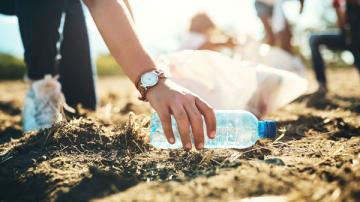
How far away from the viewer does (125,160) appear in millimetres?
1759

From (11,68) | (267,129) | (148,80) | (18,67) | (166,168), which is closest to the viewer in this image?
(148,80)

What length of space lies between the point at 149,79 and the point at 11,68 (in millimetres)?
12946

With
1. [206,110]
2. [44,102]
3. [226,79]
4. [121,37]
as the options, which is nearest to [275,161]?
[206,110]

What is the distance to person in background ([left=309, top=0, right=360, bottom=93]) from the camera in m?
4.49

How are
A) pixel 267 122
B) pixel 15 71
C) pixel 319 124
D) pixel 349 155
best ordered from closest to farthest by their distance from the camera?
pixel 349 155 → pixel 267 122 → pixel 319 124 → pixel 15 71

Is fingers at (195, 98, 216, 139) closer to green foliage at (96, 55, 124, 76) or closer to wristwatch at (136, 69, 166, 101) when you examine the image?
wristwatch at (136, 69, 166, 101)

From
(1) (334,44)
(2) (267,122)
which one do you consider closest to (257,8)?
(1) (334,44)

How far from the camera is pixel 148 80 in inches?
61.2

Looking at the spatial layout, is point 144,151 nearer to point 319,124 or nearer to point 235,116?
point 235,116

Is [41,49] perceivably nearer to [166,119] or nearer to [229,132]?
[229,132]

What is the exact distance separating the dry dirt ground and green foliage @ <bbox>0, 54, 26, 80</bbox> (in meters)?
10.9

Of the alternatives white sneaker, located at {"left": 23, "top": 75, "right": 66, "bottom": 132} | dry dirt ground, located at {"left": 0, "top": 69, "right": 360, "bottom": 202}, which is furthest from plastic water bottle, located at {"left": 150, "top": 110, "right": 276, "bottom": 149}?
white sneaker, located at {"left": 23, "top": 75, "right": 66, "bottom": 132}

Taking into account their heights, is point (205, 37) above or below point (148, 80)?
above

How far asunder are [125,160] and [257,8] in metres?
3.52
